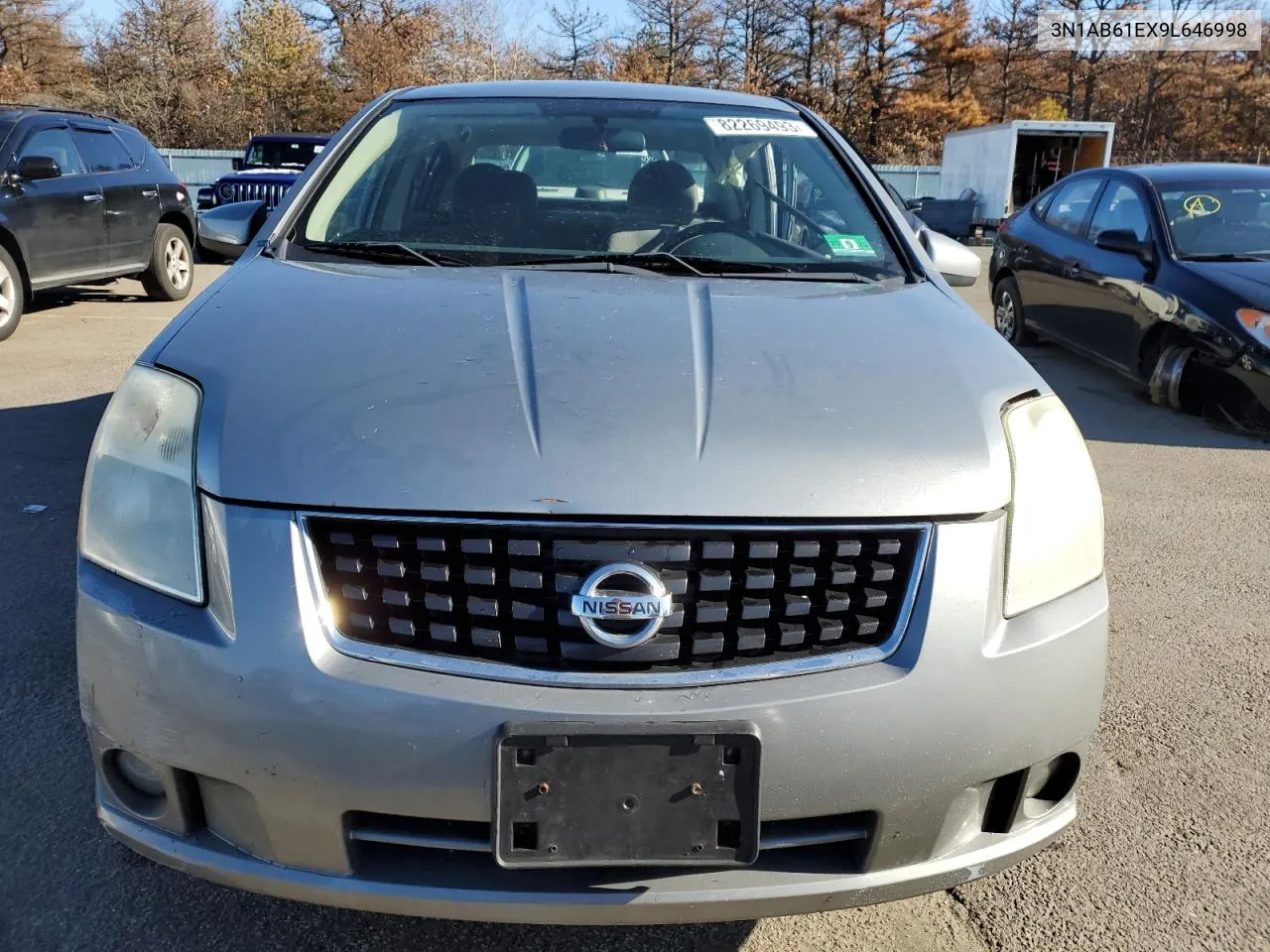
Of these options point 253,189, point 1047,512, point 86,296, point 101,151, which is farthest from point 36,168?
point 1047,512

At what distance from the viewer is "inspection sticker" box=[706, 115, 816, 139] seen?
3.11 m

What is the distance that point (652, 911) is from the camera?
1.58 meters

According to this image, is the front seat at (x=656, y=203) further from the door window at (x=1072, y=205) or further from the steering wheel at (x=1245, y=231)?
the door window at (x=1072, y=205)

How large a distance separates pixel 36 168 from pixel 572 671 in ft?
28.0

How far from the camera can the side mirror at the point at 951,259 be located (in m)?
3.04

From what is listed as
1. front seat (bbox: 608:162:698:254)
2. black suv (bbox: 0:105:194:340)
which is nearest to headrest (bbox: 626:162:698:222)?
front seat (bbox: 608:162:698:254)

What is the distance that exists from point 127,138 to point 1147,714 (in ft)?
34.0

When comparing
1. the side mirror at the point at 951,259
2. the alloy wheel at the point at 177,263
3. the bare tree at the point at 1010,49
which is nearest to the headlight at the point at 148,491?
the side mirror at the point at 951,259

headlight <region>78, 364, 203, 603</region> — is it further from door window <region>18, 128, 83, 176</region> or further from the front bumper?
door window <region>18, 128, 83, 176</region>

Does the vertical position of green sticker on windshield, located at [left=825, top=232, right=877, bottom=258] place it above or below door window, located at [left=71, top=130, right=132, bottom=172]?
below

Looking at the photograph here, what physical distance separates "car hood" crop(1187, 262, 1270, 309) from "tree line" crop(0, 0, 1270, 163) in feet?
97.7

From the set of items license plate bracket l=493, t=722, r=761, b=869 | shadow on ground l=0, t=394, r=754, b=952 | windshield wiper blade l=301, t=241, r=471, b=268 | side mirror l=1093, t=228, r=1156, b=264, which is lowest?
shadow on ground l=0, t=394, r=754, b=952

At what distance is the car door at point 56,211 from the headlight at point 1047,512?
841cm

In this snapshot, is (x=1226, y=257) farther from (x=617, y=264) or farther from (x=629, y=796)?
(x=629, y=796)
